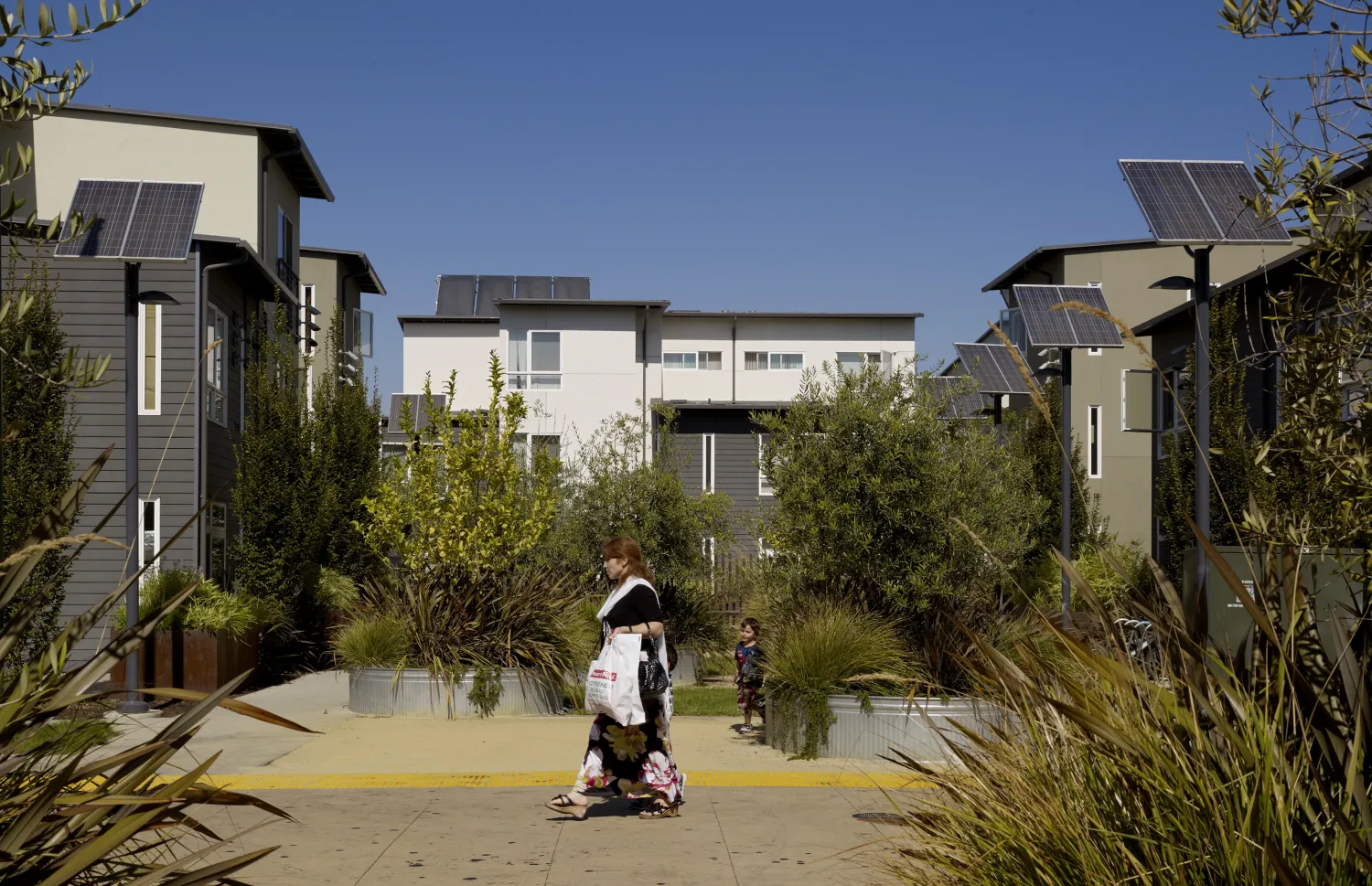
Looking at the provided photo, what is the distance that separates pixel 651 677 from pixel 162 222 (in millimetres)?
9863

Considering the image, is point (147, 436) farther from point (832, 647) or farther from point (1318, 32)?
point (1318, 32)

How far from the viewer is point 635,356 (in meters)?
44.2

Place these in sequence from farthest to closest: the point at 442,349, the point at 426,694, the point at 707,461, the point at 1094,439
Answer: the point at 442,349, the point at 707,461, the point at 1094,439, the point at 426,694

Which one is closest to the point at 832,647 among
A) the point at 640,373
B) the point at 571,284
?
the point at 640,373

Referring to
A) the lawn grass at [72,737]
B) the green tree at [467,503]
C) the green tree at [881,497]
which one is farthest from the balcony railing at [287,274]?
the lawn grass at [72,737]

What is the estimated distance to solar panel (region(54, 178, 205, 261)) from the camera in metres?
14.8

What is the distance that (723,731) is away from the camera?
13.7 m

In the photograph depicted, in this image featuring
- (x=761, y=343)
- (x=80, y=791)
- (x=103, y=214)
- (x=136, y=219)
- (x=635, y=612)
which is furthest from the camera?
(x=761, y=343)

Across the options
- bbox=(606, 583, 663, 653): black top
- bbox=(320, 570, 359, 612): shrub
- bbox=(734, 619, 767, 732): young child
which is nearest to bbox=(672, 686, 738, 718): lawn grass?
bbox=(734, 619, 767, 732): young child

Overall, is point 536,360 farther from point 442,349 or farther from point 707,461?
point 442,349

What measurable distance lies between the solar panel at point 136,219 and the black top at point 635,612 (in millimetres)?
7686

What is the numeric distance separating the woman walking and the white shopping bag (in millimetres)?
109

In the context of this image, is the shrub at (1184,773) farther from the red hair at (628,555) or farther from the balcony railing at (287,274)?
the balcony railing at (287,274)

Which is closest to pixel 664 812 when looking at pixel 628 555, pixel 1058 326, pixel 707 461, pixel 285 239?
pixel 628 555
